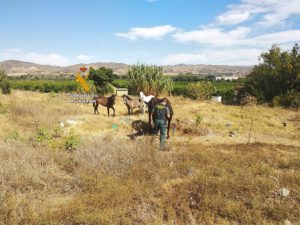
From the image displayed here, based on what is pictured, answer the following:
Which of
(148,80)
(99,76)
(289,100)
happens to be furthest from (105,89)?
(289,100)

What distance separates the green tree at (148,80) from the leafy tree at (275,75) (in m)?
7.48

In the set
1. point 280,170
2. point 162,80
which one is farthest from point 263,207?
point 162,80

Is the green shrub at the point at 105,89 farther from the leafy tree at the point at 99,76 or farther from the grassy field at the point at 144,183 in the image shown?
the grassy field at the point at 144,183

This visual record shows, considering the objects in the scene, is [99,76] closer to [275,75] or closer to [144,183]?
[275,75]

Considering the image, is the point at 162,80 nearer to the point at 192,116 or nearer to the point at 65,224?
the point at 192,116

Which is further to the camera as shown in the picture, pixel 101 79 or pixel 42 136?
pixel 101 79

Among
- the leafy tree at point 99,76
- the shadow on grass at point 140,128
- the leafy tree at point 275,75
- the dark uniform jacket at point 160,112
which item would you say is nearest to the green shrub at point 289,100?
A: the leafy tree at point 275,75

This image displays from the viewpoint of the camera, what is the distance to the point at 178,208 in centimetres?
459

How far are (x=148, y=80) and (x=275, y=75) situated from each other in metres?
9.69

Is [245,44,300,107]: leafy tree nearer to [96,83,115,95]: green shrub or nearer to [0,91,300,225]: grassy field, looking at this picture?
[0,91,300,225]: grassy field

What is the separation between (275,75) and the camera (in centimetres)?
1969

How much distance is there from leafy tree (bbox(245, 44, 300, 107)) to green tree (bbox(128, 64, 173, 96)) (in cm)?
748

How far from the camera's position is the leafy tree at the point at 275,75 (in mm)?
18938

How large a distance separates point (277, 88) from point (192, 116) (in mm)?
10482
